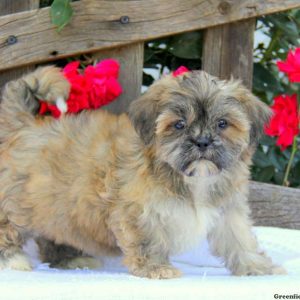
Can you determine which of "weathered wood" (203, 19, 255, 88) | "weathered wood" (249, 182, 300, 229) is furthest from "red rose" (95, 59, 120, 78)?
"weathered wood" (249, 182, 300, 229)

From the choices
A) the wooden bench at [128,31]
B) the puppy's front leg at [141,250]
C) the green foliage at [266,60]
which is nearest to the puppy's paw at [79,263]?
the puppy's front leg at [141,250]

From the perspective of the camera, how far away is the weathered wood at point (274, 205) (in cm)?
530

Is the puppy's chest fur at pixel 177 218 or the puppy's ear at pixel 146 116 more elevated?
the puppy's ear at pixel 146 116

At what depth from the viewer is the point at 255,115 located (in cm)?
396

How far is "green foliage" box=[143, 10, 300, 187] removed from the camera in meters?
5.22

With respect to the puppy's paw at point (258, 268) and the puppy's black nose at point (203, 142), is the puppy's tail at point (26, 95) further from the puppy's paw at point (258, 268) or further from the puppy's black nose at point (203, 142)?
the puppy's paw at point (258, 268)

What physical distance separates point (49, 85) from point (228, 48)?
1.29 metres

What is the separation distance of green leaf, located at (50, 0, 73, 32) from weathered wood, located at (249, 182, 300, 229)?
1.67 metres

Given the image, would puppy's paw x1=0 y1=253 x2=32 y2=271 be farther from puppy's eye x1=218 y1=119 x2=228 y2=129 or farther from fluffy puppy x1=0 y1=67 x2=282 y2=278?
puppy's eye x1=218 y1=119 x2=228 y2=129

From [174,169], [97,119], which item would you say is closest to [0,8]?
[97,119]

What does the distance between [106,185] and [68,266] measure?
852 millimetres

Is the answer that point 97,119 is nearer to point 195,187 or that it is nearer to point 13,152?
point 13,152

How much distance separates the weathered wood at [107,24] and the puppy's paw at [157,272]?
1697 mm

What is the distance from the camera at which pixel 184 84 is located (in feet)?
12.6
